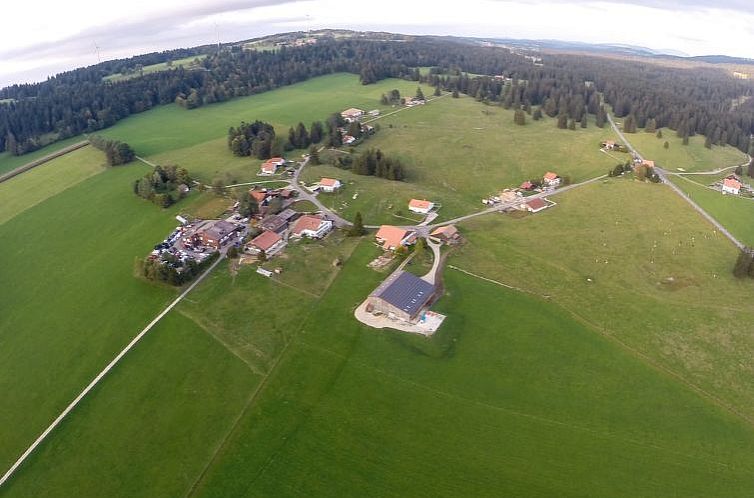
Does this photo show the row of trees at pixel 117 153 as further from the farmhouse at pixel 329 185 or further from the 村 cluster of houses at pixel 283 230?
the 村 cluster of houses at pixel 283 230

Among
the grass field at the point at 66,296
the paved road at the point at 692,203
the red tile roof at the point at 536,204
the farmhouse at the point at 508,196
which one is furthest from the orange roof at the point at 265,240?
the paved road at the point at 692,203

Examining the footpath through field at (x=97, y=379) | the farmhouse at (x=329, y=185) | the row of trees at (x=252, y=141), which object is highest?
the row of trees at (x=252, y=141)

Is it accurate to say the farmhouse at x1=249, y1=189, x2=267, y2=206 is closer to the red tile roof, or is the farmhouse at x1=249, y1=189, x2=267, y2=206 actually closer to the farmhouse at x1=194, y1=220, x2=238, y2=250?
the farmhouse at x1=194, y1=220, x2=238, y2=250

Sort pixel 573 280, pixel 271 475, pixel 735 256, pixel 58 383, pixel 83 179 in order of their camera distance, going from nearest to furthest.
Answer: pixel 271 475
pixel 58 383
pixel 573 280
pixel 735 256
pixel 83 179

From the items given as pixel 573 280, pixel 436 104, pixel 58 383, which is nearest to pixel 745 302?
pixel 573 280

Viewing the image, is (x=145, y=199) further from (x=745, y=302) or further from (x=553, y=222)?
(x=745, y=302)

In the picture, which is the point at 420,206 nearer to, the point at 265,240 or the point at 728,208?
the point at 265,240

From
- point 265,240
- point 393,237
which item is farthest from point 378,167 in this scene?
point 265,240

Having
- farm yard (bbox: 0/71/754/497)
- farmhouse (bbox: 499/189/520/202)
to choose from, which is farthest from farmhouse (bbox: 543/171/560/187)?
farm yard (bbox: 0/71/754/497)
